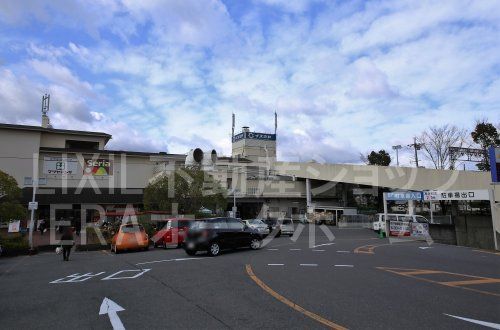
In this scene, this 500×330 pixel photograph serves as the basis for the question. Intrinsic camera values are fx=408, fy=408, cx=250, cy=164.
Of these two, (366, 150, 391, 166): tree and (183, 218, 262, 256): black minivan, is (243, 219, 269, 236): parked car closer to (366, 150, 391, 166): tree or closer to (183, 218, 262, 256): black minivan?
(183, 218, 262, 256): black minivan

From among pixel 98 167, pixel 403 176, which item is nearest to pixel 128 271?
pixel 98 167

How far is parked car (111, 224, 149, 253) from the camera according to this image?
20812 mm

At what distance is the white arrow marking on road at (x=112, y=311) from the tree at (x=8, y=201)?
16537 mm

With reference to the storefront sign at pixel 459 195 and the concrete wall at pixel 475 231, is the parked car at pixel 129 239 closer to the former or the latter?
the storefront sign at pixel 459 195

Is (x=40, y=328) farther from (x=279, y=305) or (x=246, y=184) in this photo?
(x=246, y=184)

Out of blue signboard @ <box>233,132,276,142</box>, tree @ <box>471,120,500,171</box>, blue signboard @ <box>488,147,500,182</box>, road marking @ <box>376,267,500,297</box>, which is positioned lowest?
road marking @ <box>376,267,500,297</box>

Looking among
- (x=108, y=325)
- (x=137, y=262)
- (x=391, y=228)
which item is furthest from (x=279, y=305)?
(x=391, y=228)

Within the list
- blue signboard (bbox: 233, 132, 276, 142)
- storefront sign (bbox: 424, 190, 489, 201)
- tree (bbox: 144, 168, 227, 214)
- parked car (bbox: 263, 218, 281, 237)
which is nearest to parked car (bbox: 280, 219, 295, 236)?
parked car (bbox: 263, 218, 281, 237)

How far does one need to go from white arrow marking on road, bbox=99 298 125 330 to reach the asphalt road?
0.25 feet

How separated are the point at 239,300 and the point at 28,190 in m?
33.2

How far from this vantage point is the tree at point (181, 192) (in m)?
30.5

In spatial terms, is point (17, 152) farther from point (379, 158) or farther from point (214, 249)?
point (379, 158)

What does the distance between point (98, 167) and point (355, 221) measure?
3040 cm

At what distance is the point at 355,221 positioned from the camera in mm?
50219
